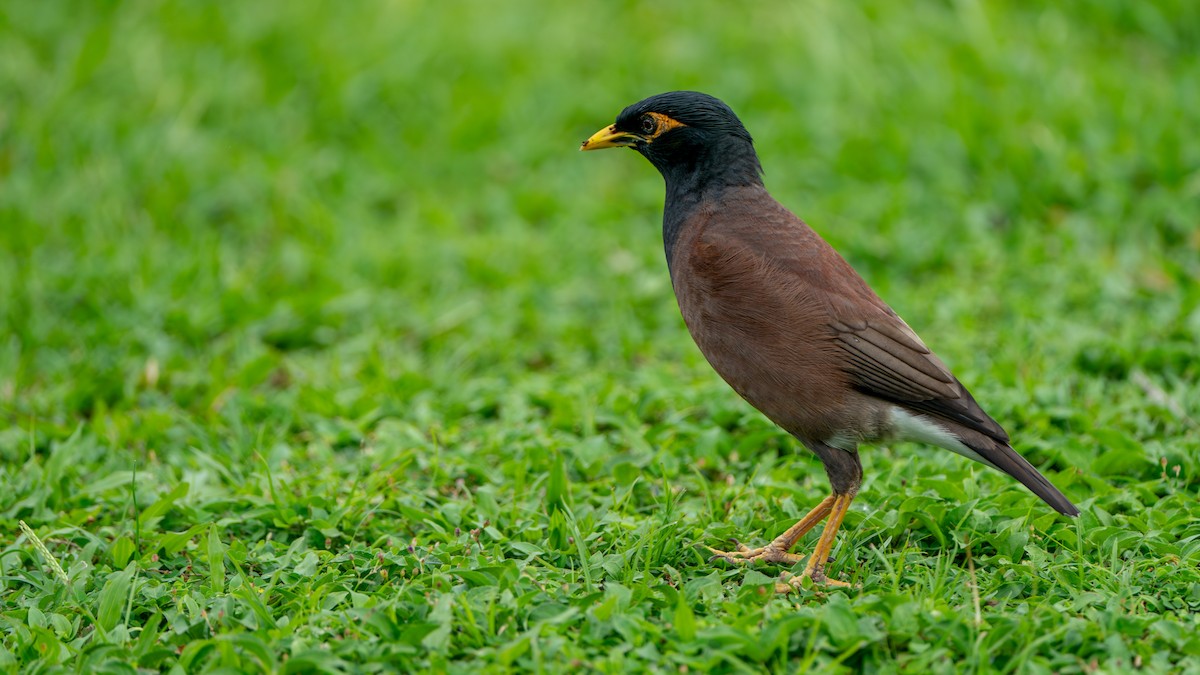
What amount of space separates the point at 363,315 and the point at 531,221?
1653 mm

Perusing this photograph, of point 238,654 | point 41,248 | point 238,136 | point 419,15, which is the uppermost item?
point 419,15

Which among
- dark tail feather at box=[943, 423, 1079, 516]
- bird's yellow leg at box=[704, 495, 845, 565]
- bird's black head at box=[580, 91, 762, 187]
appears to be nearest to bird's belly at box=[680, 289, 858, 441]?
bird's yellow leg at box=[704, 495, 845, 565]

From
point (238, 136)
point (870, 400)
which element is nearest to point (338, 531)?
point (870, 400)

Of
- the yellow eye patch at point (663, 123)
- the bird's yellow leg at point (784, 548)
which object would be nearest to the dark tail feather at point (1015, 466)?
the bird's yellow leg at point (784, 548)

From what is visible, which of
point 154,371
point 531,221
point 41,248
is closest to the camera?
point 154,371

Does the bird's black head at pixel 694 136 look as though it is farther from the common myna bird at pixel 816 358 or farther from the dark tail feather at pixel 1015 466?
the dark tail feather at pixel 1015 466

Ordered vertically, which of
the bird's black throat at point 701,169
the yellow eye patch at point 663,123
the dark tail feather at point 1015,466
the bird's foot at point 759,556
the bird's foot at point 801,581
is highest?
the yellow eye patch at point 663,123

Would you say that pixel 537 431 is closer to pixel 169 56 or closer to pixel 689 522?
pixel 689 522

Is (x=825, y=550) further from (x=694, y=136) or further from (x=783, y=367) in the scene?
(x=694, y=136)

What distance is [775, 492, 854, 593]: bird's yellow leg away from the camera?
3977 mm

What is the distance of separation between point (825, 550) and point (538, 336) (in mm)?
2851

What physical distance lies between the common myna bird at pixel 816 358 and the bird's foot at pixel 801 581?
0.03ft

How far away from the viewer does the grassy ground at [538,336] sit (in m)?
3.79

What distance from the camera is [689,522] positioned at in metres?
4.52
